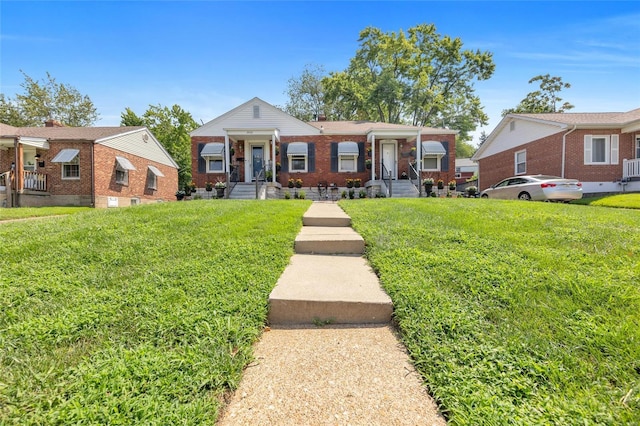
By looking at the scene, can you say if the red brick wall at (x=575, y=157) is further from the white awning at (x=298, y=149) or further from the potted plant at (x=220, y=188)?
the potted plant at (x=220, y=188)

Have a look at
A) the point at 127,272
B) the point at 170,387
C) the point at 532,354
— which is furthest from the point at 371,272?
the point at 127,272

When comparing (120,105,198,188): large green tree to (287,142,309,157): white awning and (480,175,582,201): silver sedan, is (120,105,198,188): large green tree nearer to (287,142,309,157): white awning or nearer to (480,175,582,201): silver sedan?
(287,142,309,157): white awning

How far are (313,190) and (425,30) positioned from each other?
23.4m

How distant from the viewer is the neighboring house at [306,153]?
16406mm

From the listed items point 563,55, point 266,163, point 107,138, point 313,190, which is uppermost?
point 563,55

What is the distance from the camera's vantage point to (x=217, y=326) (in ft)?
6.88

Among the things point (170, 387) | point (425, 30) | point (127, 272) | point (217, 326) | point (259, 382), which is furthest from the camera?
point (425, 30)

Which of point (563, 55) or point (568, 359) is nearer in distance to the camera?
point (568, 359)

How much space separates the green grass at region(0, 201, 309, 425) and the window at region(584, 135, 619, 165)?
58.4 feet

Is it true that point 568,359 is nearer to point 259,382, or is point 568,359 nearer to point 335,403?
point 335,403

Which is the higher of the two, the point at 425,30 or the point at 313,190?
the point at 425,30

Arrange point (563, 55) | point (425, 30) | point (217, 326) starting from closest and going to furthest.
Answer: point (217, 326) → point (563, 55) → point (425, 30)

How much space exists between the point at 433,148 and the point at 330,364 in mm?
16335

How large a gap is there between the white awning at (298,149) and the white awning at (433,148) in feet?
22.2
